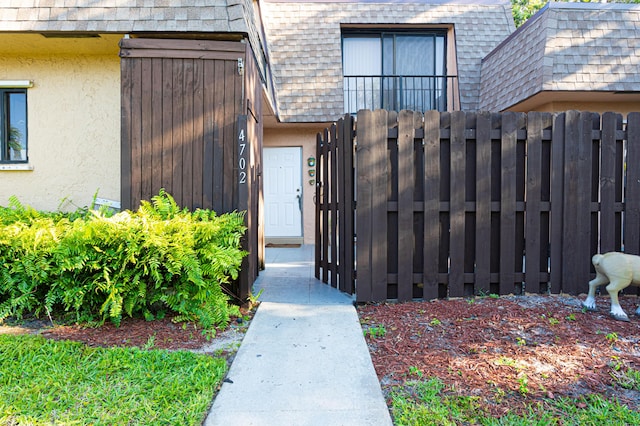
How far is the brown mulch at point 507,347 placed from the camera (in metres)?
2.76

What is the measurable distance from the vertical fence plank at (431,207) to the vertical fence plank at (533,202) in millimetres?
1032

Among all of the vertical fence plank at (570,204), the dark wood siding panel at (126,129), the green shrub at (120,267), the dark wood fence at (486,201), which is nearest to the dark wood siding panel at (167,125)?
the dark wood siding panel at (126,129)

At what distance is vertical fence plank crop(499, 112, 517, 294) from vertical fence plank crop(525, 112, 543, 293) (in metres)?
0.18

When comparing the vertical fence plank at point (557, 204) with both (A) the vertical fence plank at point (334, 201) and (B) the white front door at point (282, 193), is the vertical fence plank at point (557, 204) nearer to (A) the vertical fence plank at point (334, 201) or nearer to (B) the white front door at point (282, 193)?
(A) the vertical fence plank at point (334, 201)

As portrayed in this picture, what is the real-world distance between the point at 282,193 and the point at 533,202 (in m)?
6.16

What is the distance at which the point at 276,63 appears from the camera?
9.27m

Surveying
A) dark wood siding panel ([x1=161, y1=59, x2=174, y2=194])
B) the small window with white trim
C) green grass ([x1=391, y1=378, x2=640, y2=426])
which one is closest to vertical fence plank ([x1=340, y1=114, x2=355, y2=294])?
dark wood siding panel ([x1=161, y1=59, x2=174, y2=194])

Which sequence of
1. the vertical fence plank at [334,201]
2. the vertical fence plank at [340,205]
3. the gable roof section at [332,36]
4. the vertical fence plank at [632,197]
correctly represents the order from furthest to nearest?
the gable roof section at [332,36] < the vertical fence plank at [334,201] < the vertical fence plank at [340,205] < the vertical fence plank at [632,197]

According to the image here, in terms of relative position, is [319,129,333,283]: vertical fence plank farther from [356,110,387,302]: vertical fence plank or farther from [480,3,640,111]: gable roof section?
[480,3,640,111]: gable roof section

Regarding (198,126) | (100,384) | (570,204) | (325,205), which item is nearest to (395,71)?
(325,205)

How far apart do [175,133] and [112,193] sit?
1693 millimetres

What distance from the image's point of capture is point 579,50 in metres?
7.17

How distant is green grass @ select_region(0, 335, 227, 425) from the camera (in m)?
2.42

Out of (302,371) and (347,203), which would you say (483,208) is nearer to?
(347,203)
